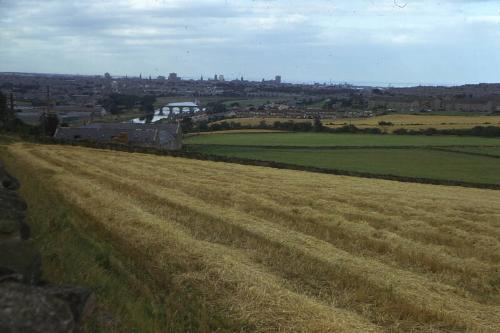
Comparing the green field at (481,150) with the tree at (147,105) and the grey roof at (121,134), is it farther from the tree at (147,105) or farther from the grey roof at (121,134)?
the tree at (147,105)

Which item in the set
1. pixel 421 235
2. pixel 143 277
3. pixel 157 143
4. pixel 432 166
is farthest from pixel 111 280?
pixel 157 143

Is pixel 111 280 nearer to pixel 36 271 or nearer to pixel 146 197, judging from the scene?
pixel 36 271

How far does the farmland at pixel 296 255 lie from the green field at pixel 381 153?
68.7 ft

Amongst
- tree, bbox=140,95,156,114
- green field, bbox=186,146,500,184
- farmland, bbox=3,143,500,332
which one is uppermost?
farmland, bbox=3,143,500,332

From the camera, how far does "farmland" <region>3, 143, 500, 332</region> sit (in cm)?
657

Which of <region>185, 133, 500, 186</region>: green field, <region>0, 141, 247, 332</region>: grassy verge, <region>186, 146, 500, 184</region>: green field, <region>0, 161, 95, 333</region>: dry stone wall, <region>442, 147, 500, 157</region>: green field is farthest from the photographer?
<region>442, 147, 500, 157</region>: green field

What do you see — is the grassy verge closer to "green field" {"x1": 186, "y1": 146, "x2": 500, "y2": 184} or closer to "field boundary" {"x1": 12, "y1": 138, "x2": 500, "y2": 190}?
"field boundary" {"x1": 12, "y1": 138, "x2": 500, "y2": 190}

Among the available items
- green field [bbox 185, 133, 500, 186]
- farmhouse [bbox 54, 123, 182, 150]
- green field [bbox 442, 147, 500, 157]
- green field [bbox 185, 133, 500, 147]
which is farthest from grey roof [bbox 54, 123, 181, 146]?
green field [bbox 442, 147, 500, 157]

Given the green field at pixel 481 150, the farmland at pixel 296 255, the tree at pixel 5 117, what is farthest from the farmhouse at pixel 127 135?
the farmland at pixel 296 255

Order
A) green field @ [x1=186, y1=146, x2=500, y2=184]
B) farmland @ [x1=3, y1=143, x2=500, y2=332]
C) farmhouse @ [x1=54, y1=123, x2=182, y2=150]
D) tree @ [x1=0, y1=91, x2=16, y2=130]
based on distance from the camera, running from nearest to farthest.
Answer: farmland @ [x1=3, y1=143, x2=500, y2=332]
green field @ [x1=186, y1=146, x2=500, y2=184]
tree @ [x1=0, y1=91, x2=16, y2=130]
farmhouse @ [x1=54, y1=123, x2=182, y2=150]

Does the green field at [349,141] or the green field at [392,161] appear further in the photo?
the green field at [349,141]

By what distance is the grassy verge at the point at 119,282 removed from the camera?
551 cm

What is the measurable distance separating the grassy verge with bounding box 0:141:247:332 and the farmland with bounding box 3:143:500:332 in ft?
0.13

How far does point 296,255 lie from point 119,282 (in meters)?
3.35
